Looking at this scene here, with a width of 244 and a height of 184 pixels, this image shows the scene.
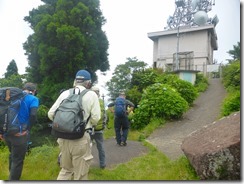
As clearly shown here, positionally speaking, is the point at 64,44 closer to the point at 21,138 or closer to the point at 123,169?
the point at 21,138

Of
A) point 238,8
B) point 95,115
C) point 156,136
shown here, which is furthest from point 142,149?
point 238,8

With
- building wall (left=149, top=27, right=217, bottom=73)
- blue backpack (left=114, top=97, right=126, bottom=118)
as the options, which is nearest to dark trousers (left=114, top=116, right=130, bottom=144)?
blue backpack (left=114, top=97, right=126, bottom=118)

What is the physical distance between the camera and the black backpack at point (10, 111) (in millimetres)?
3186

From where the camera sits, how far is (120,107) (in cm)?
523

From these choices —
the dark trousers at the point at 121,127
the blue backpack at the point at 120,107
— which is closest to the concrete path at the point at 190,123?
the dark trousers at the point at 121,127

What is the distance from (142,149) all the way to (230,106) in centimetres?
181

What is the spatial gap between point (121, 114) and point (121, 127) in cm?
40

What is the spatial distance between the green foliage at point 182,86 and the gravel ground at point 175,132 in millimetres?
308

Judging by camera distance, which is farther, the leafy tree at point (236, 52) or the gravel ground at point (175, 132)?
the gravel ground at point (175, 132)

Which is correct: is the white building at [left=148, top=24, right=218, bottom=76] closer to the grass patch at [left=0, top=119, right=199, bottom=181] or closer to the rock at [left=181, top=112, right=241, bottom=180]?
the grass patch at [left=0, top=119, right=199, bottom=181]

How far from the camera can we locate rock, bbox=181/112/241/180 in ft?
9.75

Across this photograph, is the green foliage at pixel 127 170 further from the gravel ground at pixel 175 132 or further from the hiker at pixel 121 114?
the hiker at pixel 121 114

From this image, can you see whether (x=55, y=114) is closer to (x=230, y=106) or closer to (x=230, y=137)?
(x=230, y=137)

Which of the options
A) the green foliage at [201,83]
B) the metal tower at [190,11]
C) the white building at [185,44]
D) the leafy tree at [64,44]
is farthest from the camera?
the green foliage at [201,83]
